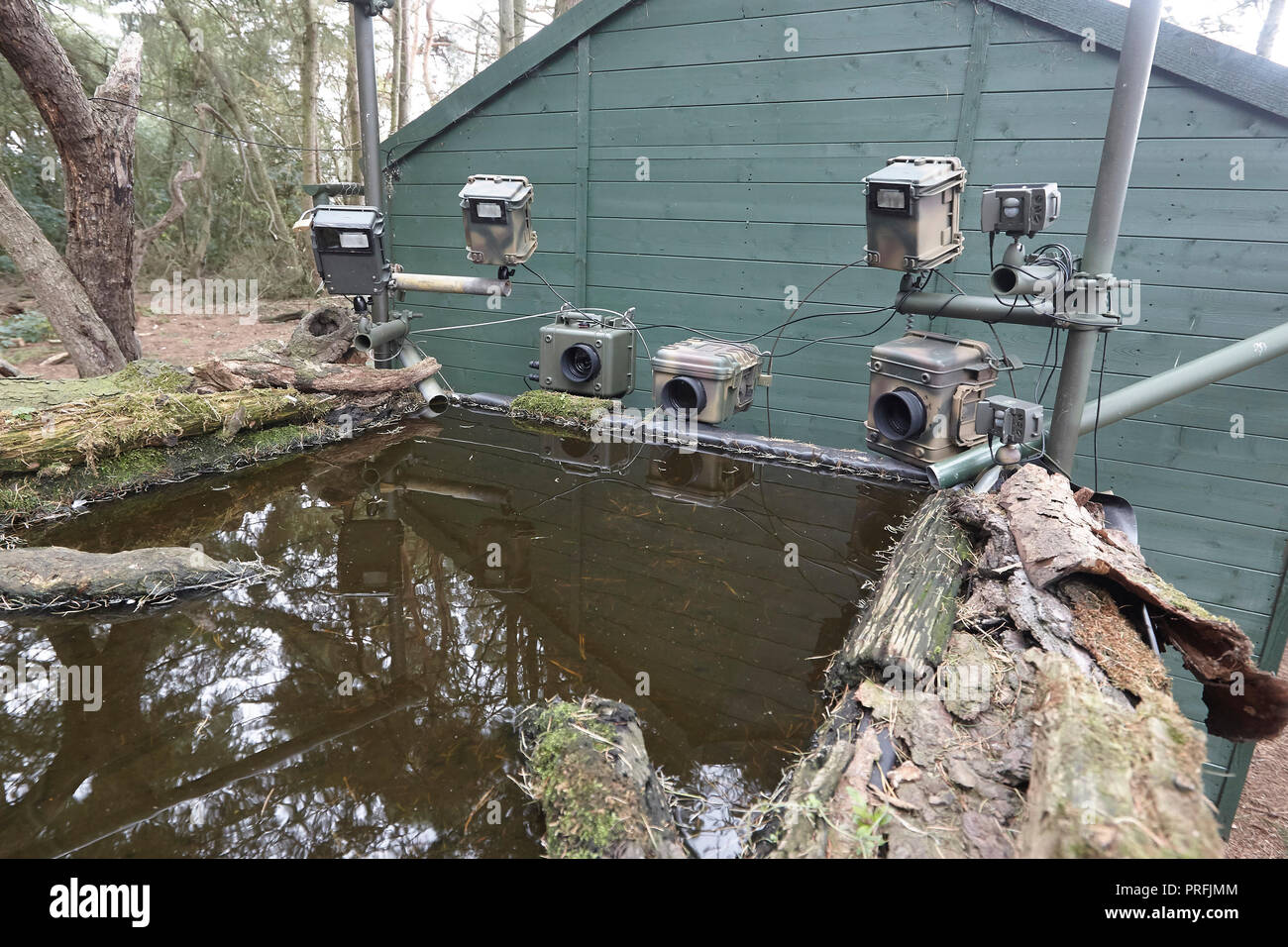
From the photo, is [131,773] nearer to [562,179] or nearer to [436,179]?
[562,179]

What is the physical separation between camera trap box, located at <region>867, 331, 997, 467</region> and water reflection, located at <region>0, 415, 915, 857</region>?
1.61ft

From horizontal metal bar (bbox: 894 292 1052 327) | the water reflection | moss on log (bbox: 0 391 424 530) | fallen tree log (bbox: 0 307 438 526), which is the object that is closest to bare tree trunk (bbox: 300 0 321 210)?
fallen tree log (bbox: 0 307 438 526)

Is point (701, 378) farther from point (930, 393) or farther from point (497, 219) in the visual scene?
point (497, 219)

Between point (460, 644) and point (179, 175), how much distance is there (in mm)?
9124

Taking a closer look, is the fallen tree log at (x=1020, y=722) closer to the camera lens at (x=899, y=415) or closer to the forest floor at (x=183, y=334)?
the camera lens at (x=899, y=415)

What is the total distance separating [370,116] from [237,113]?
23.0ft

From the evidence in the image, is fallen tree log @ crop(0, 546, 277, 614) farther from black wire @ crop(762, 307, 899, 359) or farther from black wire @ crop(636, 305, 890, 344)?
black wire @ crop(762, 307, 899, 359)

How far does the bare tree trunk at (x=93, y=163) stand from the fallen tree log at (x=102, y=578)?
4.15 meters

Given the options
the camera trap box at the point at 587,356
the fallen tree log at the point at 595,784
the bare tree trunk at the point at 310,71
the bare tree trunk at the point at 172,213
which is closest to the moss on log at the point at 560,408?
the camera trap box at the point at 587,356

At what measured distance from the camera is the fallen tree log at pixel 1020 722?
1331mm

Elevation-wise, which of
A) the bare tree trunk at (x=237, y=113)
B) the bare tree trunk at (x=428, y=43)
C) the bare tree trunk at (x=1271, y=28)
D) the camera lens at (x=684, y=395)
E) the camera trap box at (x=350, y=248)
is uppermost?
the bare tree trunk at (x=428, y=43)

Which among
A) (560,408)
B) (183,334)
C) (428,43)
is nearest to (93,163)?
(560,408)

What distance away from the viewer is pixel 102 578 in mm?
2750

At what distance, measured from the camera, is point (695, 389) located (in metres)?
4.24
